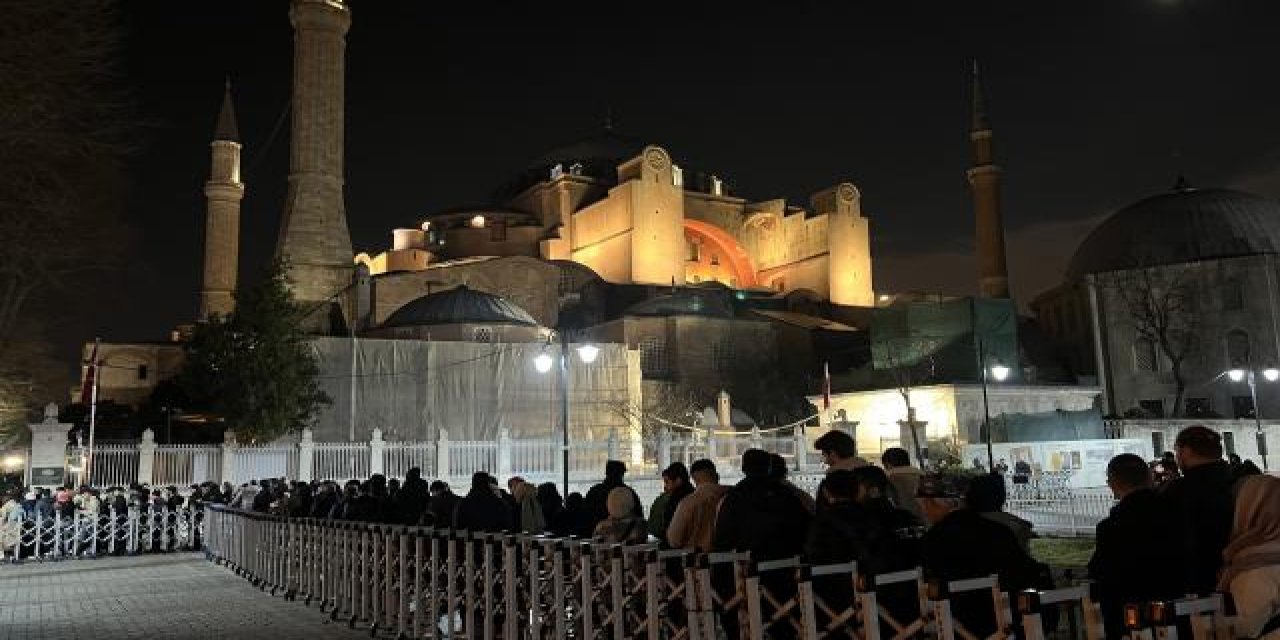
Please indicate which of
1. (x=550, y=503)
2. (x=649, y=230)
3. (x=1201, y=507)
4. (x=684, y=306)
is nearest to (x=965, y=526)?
(x=1201, y=507)

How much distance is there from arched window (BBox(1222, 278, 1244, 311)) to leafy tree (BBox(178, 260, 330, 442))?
3267cm

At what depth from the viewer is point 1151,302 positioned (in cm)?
3744

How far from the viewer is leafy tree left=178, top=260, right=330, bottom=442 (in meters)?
24.2

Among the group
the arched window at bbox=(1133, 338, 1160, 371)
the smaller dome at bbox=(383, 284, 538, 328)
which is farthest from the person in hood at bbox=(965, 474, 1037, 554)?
the arched window at bbox=(1133, 338, 1160, 371)

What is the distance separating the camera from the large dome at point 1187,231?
38125mm

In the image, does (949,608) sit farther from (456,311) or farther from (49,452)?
(456,311)

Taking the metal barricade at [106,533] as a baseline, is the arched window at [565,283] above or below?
above

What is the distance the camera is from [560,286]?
41156 millimetres

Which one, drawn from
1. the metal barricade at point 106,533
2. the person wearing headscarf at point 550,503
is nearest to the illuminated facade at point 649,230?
the metal barricade at point 106,533

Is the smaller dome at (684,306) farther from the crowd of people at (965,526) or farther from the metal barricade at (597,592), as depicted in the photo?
the crowd of people at (965,526)

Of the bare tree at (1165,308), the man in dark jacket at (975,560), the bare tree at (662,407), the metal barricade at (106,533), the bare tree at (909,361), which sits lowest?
the metal barricade at (106,533)

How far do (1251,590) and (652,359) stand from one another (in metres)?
33.1

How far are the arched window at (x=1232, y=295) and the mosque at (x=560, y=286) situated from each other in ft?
25.5

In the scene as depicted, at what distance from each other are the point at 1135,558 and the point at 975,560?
0.60m
